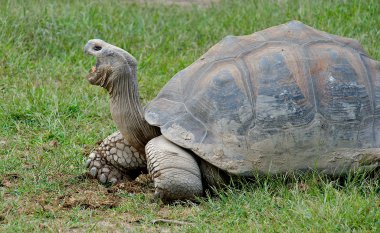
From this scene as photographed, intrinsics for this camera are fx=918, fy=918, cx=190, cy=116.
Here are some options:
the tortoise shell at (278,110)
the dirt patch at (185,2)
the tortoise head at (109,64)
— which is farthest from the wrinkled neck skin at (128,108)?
the dirt patch at (185,2)

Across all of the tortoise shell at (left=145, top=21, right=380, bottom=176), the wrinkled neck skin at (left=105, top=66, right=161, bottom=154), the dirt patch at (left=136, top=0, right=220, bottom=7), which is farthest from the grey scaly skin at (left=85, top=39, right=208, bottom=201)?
the dirt patch at (left=136, top=0, right=220, bottom=7)

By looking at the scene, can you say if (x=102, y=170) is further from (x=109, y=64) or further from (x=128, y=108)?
(x=109, y=64)

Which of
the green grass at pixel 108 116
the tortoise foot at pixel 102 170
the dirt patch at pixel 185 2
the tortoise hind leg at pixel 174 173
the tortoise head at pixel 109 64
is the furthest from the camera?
the dirt patch at pixel 185 2

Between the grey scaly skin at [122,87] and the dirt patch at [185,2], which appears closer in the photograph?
the grey scaly skin at [122,87]

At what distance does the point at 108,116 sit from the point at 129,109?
5.04 ft

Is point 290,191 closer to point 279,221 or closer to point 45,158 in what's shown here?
point 279,221

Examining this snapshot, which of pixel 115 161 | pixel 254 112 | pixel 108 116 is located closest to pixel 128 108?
pixel 115 161

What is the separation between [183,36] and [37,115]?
2.59 meters

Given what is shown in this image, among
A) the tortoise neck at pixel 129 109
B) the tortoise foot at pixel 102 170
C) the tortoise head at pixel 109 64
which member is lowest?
the tortoise foot at pixel 102 170

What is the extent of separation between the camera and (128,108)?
18.4ft

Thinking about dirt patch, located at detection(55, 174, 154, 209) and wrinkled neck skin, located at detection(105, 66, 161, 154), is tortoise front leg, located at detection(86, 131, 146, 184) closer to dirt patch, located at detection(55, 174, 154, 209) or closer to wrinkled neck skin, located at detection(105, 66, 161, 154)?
dirt patch, located at detection(55, 174, 154, 209)

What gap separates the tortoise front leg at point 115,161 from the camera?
5875mm

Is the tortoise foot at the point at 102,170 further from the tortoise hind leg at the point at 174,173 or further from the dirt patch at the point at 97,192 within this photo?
the tortoise hind leg at the point at 174,173

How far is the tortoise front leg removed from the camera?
Answer: 19.3 feet
